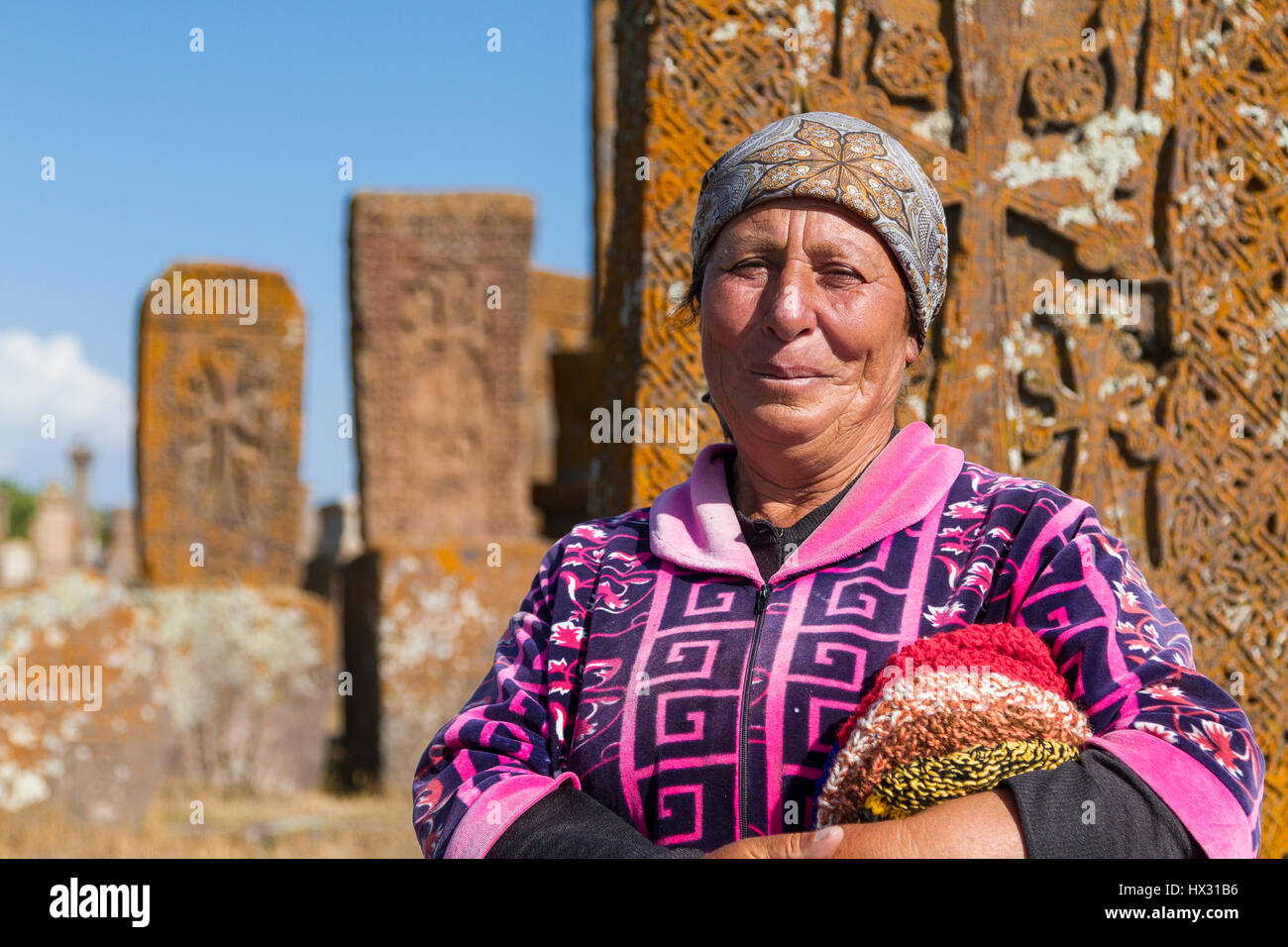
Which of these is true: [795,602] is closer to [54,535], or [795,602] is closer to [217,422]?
[217,422]

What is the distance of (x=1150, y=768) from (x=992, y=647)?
21 centimetres

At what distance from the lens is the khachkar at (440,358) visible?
8.88 metres

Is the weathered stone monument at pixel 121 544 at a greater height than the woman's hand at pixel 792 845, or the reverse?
the woman's hand at pixel 792 845

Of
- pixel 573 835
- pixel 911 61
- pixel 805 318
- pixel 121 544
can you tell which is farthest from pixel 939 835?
pixel 121 544

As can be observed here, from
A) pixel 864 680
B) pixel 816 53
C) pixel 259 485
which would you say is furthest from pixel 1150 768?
pixel 259 485

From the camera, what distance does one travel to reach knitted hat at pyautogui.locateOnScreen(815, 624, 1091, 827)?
1.42 metres

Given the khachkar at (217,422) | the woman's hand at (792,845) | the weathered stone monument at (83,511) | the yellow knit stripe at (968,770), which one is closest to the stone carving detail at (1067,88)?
the yellow knit stripe at (968,770)

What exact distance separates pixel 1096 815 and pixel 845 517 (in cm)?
54

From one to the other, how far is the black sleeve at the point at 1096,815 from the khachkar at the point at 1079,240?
1.33 metres

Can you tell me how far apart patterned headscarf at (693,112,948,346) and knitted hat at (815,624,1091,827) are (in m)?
0.58

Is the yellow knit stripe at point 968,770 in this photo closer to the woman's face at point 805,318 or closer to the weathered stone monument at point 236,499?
the woman's face at point 805,318

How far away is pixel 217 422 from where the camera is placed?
8.67m

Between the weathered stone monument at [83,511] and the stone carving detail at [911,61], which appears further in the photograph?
the weathered stone monument at [83,511]

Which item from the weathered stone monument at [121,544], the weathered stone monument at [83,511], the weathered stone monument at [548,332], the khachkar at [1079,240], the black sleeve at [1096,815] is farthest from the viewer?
the weathered stone monument at [83,511]
